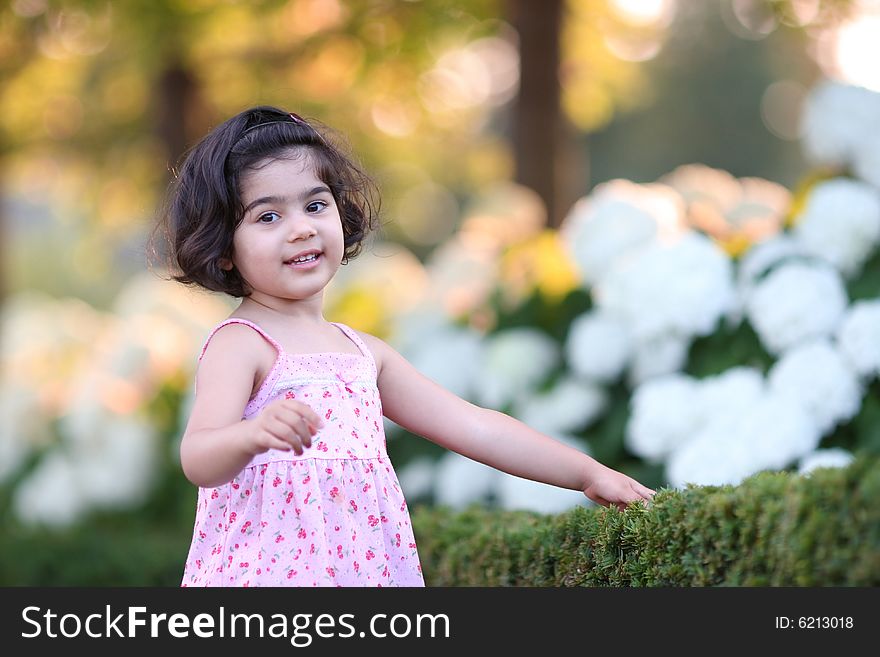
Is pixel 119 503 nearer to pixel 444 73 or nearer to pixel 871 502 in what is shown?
pixel 444 73

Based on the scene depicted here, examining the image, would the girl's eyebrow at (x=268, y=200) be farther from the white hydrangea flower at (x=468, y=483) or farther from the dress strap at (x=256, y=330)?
the white hydrangea flower at (x=468, y=483)

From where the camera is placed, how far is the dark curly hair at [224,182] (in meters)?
2.30

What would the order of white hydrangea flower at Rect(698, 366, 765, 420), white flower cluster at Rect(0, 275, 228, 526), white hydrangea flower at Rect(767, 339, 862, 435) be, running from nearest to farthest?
white hydrangea flower at Rect(767, 339, 862, 435) < white hydrangea flower at Rect(698, 366, 765, 420) < white flower cluster at Rect(0, 275, 228, 526)

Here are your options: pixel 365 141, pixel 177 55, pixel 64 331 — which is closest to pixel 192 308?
pixel 64 331

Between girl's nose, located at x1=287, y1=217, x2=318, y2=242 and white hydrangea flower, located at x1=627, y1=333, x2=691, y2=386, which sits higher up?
white hydrangea flower, located at x1=627, y1=333, x2=691, y2=386

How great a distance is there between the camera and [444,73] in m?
8.35

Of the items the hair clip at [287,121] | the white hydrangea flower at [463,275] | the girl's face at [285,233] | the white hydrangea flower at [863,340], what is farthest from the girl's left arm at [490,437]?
the white hydrangea flower at [463,275]

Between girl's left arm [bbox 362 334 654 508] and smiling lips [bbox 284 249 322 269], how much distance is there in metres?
0.27

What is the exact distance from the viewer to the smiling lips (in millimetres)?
2279

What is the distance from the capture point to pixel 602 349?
3.96 meters

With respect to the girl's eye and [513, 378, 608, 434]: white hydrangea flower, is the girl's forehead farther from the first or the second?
[513, 378, 608, 434]: white hydrangea flower

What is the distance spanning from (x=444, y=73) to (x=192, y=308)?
8.80ft

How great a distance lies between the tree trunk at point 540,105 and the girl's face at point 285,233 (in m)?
4.33

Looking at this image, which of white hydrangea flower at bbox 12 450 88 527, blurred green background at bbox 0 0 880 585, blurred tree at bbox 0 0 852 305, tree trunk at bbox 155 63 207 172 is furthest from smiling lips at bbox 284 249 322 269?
tree trunk at bbox 155 63 207 172
